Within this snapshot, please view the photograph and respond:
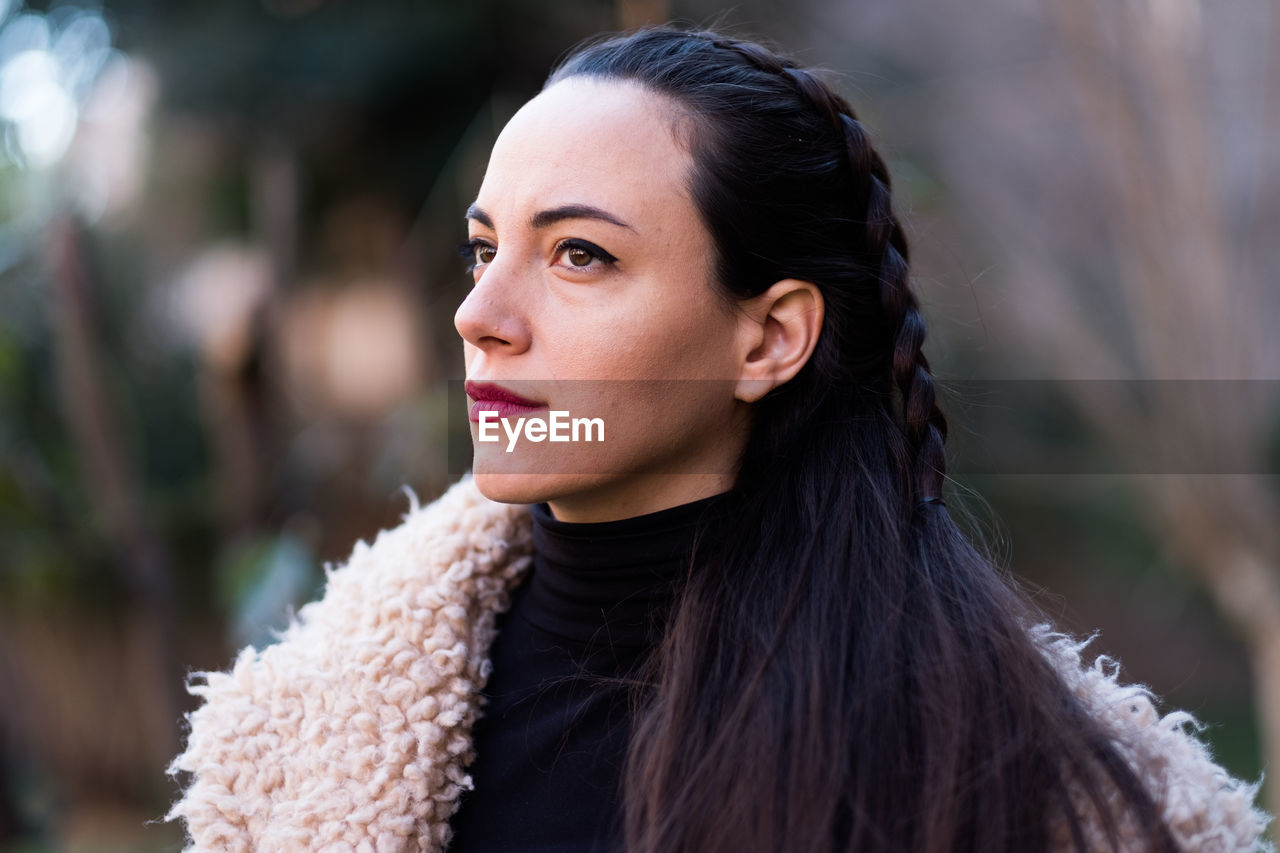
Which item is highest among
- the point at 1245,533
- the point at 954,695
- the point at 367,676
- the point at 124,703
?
the point at 124,703

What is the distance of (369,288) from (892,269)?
4.36 m

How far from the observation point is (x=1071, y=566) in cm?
807

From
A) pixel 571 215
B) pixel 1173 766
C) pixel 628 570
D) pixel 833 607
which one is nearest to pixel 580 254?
pixel 571 215

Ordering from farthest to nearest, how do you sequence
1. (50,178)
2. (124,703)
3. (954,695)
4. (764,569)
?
(124,703), (50,178), (764,569), (954,695)

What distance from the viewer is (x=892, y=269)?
1.58 meters

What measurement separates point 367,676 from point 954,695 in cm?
78

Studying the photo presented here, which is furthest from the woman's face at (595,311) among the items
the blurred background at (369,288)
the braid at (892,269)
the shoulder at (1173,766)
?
the blurred background at (369,288)

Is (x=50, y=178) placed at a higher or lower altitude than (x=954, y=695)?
higher

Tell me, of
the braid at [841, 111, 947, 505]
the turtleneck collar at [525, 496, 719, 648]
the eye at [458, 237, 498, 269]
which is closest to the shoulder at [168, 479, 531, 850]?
the turtleneck collar at [525, 496, 719, 648]

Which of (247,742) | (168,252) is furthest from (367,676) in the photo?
(168,252)

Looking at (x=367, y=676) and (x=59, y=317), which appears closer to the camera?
(x=367, y=676)

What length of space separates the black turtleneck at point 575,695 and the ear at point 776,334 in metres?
0.19

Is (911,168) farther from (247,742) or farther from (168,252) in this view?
(168,252)

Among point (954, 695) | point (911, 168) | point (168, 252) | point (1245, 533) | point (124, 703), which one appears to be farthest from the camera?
point (124, 703)
